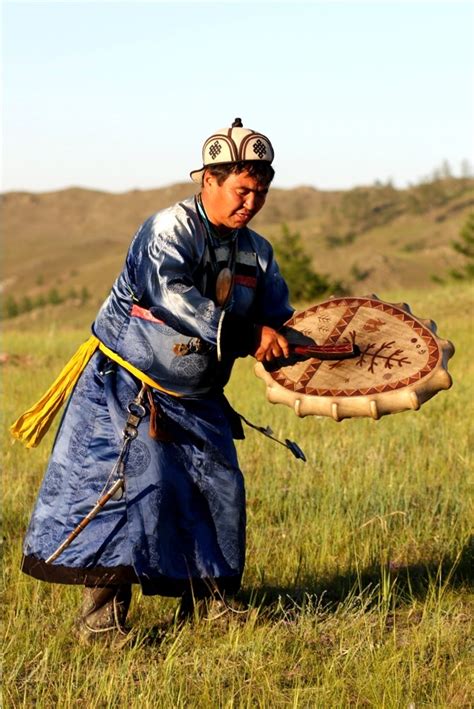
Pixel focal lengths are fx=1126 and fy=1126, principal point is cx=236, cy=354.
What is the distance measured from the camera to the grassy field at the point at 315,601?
3268mm

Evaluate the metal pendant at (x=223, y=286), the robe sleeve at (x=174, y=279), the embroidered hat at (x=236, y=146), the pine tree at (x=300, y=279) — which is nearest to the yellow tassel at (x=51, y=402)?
the robe sleeve at (x=174, y=279)

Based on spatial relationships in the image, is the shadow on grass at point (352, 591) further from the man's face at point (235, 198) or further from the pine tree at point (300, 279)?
the pine tree at point (300, 279)

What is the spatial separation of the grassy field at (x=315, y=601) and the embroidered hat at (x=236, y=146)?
1.47m

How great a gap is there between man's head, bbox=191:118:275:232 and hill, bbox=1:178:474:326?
30.9m

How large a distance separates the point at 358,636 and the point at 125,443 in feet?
3.25

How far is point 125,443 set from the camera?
11.8 feet

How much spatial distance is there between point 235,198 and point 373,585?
170 centimetres

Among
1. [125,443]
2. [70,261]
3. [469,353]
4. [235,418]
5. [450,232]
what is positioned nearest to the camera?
[125,443]

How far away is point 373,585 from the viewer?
436 cm

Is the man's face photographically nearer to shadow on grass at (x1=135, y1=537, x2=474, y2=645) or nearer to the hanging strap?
the hanging strap

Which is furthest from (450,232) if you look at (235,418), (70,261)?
(235,418)

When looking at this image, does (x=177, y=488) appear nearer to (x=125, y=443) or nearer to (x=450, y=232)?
(x=125, y=443)

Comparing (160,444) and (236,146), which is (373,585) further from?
(236,146)

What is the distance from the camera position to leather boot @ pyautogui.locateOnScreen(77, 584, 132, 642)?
3695mm
